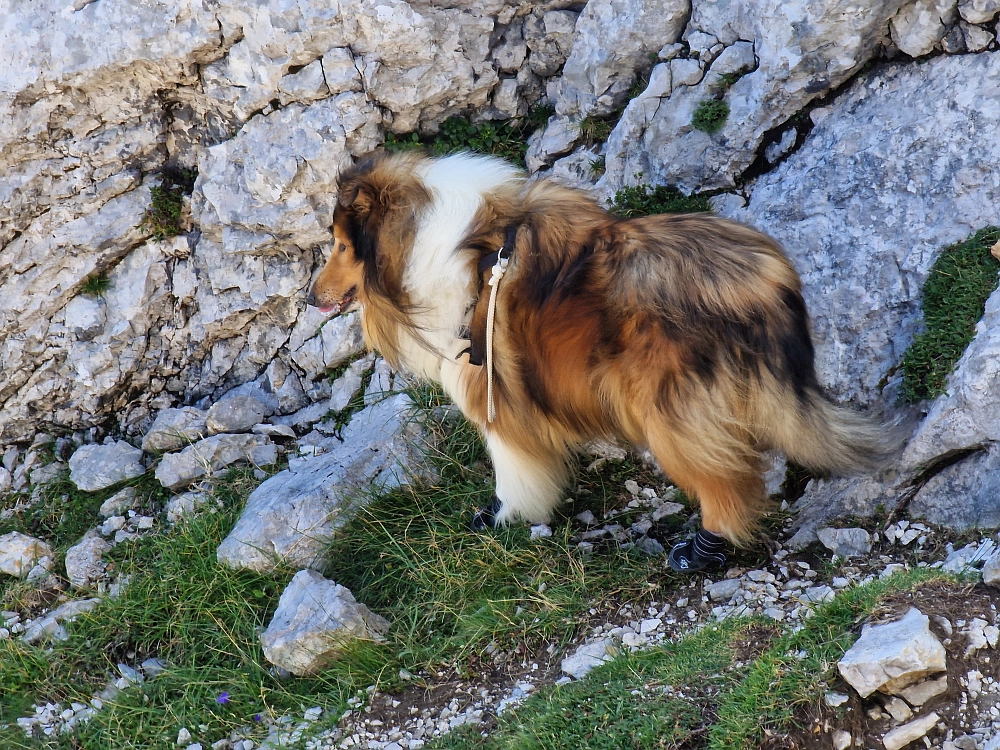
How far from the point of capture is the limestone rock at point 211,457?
16.9 feet

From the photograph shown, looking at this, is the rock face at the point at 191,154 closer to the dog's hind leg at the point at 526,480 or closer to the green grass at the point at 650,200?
the green grass at the point at 650,200

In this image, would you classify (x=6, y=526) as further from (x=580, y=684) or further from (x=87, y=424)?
(x=580, y=684)

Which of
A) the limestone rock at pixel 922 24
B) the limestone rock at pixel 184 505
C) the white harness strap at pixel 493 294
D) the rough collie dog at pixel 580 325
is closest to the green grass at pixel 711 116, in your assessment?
the limestone rock at pixel 922 24

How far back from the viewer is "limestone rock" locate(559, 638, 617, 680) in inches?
131

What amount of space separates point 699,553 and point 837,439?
2.34 ft

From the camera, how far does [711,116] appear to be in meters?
4.62

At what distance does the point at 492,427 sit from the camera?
3865 millimetres

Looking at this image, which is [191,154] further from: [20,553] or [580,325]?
[580,325]

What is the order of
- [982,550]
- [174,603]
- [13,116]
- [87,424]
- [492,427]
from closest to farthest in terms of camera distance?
[982,550], [492,427], [174,603], [13,116], [87,424]

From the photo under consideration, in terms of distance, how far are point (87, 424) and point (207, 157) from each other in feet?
6.28

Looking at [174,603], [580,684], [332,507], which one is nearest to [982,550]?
[580,684]

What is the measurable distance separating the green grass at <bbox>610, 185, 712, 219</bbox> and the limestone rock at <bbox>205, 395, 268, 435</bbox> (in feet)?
8.17

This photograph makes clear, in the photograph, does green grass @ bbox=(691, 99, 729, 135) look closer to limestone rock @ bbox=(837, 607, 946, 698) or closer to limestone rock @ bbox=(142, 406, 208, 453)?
Result: limestone rock @ bbox=(837, 607, 946, 698)

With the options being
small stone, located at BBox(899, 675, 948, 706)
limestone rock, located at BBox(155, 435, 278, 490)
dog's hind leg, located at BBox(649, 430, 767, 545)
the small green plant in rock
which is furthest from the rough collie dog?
the small green plant in rock
